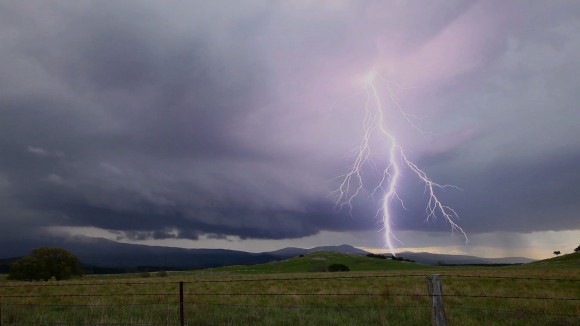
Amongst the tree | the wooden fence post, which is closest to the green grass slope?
the tree

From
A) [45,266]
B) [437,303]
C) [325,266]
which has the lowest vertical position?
[325,266]

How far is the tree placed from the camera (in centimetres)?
5241

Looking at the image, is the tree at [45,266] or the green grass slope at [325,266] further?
the green grass slope at [325,266]

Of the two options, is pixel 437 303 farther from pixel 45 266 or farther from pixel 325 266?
pixel 325 266

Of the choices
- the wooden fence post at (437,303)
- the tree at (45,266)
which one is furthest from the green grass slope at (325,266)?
the wooden fence post at (437,303)

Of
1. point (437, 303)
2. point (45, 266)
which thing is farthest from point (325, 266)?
point (437, 303)

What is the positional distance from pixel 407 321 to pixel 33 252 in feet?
190

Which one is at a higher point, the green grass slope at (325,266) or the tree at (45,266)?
the tree at (45,266)

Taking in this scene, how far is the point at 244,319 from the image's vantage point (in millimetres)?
12430

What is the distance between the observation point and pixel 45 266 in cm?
5359

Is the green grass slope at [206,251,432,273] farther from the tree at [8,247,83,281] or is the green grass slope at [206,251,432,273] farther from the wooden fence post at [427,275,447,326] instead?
the wooden fence post at [427,275,447,326]

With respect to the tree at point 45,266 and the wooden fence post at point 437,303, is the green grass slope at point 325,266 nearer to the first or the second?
the tree at point 45,266

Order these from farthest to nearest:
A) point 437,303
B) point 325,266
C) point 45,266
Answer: point 325,266, point 45,266, point 437,303

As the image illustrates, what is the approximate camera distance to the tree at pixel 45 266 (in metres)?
52.4
